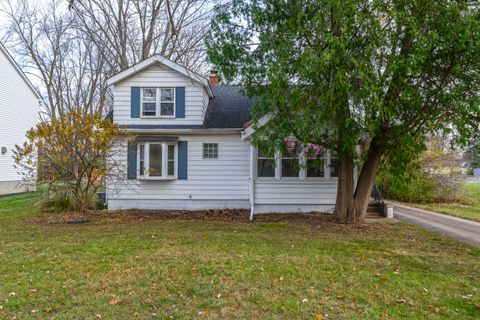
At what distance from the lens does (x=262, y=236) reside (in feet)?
26.5

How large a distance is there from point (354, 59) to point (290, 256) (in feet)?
12.8

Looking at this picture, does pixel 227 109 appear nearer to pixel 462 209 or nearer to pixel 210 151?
pixel 210 151

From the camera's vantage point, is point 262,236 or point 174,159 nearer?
point 262,236

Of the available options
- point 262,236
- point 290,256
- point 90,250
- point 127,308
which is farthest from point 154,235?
point 127,308

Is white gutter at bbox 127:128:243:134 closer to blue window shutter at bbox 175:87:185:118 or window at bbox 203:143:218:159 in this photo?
window at bbox 203:143:218:159

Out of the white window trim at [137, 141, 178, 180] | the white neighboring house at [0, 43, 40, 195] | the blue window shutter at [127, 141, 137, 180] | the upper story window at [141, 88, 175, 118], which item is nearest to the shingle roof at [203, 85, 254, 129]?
the upper story window at [141, 88, 175, 118]

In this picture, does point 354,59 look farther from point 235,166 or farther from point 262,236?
point 235,166

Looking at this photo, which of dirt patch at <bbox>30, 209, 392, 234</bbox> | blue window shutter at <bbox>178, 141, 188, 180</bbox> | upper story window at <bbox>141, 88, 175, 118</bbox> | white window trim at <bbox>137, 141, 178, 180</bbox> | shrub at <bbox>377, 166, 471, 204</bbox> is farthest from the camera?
shrub at <bbox>377, 166, 471, 204</bbox>

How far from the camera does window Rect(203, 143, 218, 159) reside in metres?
12.7

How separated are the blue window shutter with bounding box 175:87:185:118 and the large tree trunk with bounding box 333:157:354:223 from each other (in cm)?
605

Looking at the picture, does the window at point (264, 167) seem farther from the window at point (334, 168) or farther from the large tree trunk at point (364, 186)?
the large tree trunk at point (364, 186)

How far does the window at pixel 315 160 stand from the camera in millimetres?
10570

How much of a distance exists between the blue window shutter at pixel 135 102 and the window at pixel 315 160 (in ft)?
20.9

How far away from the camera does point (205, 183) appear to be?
41.4 ft
